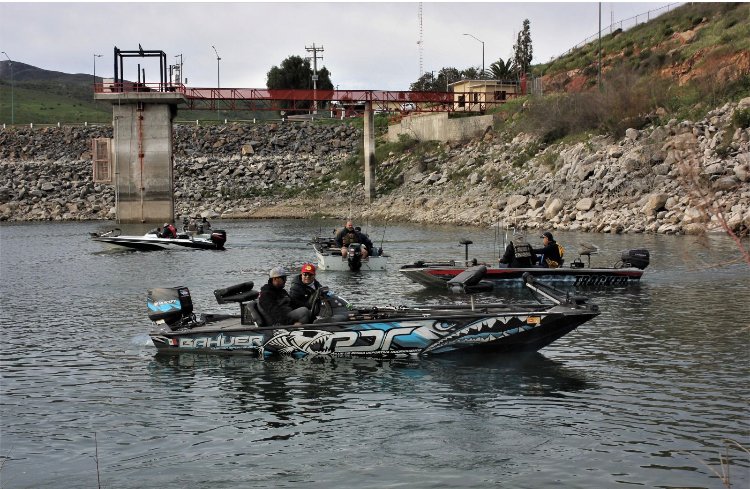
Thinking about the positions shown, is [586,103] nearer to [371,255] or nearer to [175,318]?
[371,255]

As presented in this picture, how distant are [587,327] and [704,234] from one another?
14859 millimetres

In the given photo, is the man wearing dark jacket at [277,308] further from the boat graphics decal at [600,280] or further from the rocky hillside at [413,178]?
the rocky hillside at [413,178]

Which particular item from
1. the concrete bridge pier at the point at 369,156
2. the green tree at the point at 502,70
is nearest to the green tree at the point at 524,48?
the green tree at the point at 502,70

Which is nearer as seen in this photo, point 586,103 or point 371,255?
point 371,255

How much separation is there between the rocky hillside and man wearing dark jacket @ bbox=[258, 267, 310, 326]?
1921 cm

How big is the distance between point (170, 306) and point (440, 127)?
68128mm

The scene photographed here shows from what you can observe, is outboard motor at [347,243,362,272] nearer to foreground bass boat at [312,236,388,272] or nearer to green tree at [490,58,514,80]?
foreground bass boat at [312,236,388,272]

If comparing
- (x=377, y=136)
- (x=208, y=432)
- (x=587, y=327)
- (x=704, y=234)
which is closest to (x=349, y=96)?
(x=377, y=136)

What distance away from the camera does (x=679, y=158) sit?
244 inches

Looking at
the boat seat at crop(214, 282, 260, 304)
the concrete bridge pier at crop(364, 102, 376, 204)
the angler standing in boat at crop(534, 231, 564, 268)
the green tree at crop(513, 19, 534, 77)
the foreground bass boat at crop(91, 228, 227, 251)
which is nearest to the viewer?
the boat seat at crop(214, 282, 260, 304)

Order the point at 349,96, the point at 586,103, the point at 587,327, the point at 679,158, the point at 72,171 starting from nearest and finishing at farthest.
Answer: the point at 679,158, the point at 587,327, the point at 586,103, the point at 349,96, the point at 72,171

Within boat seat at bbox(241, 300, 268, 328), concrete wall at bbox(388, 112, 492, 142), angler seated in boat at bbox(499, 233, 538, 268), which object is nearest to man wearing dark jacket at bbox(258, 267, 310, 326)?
boat seat at bbox(241, 300, 268, 328)

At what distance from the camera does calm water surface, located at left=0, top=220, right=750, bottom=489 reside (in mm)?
11539

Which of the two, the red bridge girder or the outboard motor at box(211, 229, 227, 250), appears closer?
the outboard motor at box(211, 229, 227, 250)
